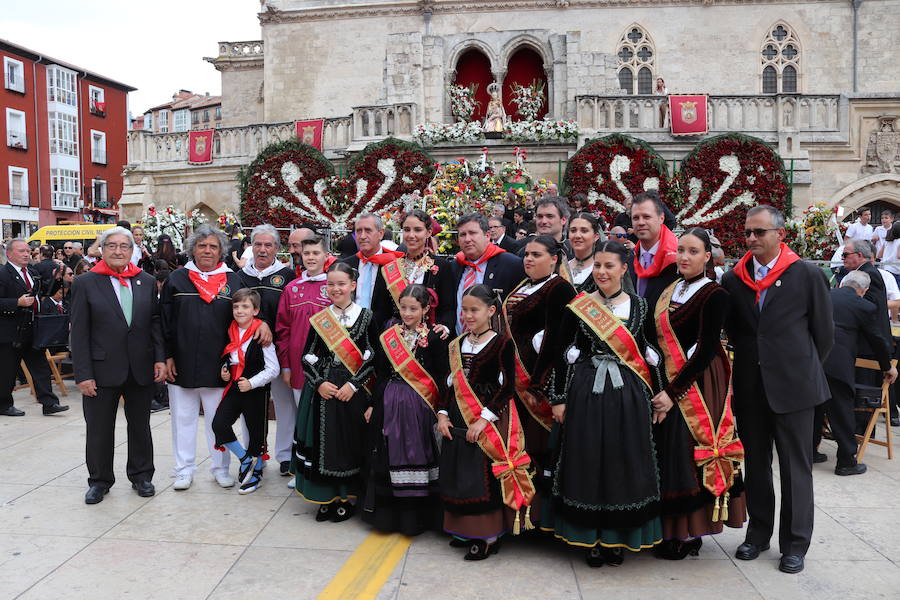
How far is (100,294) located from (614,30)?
74.5 ft

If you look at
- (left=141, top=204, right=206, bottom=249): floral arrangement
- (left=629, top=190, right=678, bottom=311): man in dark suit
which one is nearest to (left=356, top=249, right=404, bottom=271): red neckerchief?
(left=629, top=190, right=678, bottom=311): man in dark suit

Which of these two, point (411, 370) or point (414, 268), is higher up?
point (414, 268)

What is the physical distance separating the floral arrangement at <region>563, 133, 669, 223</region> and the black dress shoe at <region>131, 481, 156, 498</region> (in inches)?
478

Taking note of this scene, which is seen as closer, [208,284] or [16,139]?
[208,284]

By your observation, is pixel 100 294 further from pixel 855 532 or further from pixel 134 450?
pixel 855 532

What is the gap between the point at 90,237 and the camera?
19.2m

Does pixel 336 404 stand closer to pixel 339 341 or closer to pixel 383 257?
pixel 339 341

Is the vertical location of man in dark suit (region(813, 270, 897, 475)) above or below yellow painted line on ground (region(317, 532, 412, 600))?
above

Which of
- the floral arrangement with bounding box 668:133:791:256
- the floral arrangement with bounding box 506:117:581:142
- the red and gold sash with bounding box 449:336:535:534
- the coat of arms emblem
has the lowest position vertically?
the red and gold sash with bounding box 449:336:535:534

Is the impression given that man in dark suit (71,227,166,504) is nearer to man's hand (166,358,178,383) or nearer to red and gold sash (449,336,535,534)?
man's hand (166,358,178,383)

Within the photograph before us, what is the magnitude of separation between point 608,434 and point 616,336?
56 cm

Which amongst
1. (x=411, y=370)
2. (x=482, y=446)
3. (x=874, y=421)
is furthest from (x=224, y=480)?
(x=874, y=421)

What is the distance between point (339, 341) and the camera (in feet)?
15.9

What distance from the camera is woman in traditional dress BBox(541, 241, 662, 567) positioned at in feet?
12.9
